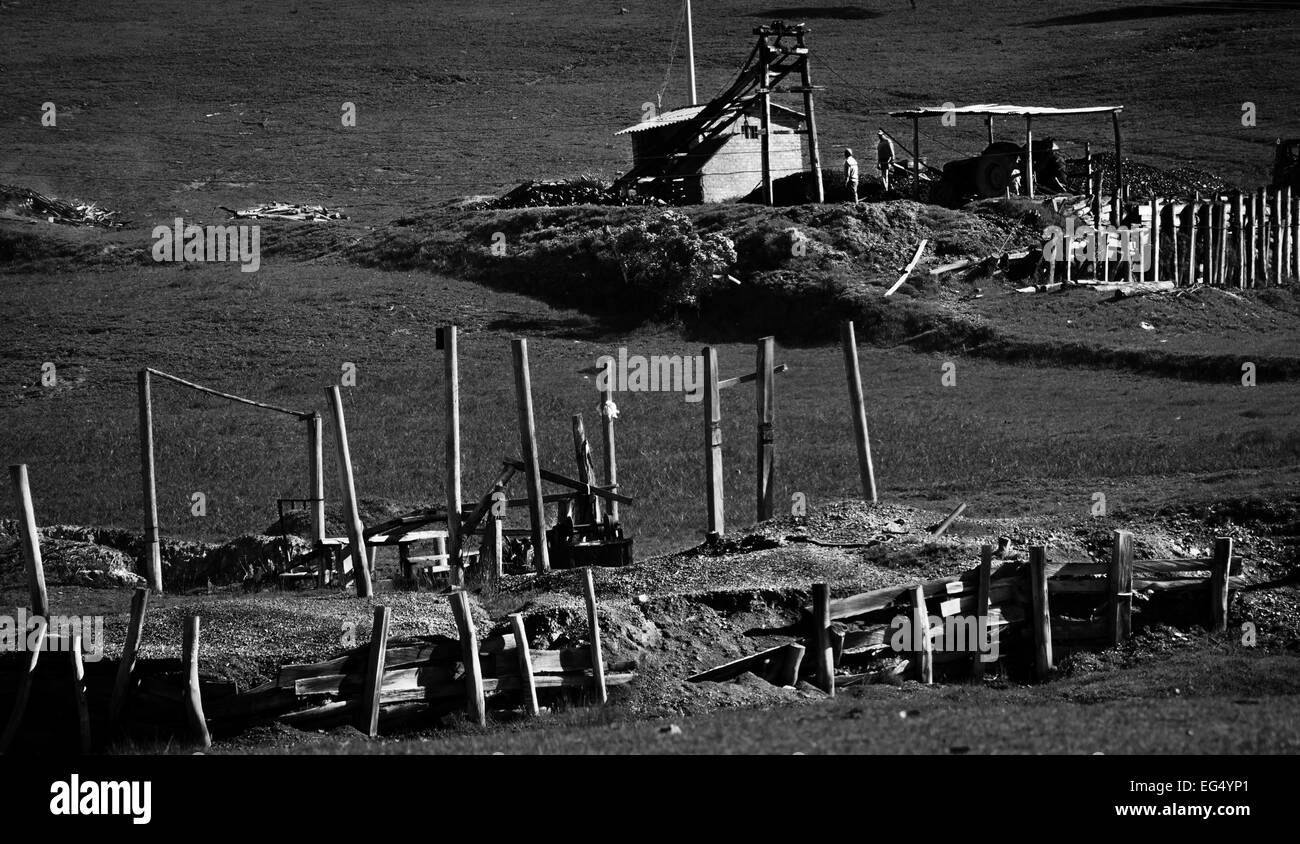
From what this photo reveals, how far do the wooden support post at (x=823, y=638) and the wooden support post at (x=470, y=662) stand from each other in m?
3.70

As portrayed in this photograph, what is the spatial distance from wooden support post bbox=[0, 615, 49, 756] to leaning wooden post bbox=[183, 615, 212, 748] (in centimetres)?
164

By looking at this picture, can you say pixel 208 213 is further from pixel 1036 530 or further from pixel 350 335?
pixel 1036 530

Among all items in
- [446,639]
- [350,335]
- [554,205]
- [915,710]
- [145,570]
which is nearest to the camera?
[915,710]

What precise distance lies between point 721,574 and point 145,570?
8829 millimetres

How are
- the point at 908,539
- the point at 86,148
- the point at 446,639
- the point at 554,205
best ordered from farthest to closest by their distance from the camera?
the point at 86,148 → the point at 554,205 → the point at 908,539 → the point at 446,639

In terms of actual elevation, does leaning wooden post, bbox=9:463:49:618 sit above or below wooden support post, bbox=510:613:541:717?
above

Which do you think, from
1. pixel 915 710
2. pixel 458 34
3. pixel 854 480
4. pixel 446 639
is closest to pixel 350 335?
pixel 854 480

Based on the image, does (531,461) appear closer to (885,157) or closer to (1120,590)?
(1120,590)

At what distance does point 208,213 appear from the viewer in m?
60.7

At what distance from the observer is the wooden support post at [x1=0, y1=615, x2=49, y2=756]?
15797 millimetres

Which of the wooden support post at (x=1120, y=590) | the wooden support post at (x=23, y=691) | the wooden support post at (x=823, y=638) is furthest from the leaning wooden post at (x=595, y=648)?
the wooden support post at (x=1120, y=590)

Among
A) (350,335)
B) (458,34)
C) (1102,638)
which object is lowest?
(1102,638)

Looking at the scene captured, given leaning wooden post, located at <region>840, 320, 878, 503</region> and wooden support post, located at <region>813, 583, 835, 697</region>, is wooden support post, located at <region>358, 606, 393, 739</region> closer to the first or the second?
wooden support post, located at <region>813, 583, 835, 697</region>

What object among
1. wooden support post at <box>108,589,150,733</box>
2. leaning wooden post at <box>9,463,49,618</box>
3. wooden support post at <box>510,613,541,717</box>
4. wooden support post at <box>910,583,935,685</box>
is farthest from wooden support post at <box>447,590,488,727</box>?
leaning wooden post at <box>9,463,49,618</box>
